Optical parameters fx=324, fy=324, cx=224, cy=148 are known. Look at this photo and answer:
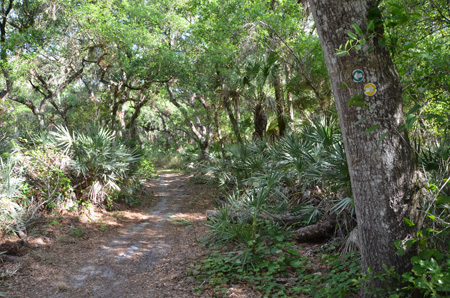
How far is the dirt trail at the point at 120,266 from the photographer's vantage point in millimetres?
4785

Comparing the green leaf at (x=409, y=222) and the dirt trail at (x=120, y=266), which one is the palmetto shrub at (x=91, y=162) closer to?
the dirt trail at (x=120, y=266)

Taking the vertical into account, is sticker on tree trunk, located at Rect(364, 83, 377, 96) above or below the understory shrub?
above

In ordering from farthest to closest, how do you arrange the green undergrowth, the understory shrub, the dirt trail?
the understory shrub
the dirt trail
the green undergrowth

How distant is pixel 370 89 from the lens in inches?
113

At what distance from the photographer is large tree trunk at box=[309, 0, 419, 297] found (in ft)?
9.41

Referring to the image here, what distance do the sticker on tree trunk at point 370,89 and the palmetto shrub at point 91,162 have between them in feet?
25.2

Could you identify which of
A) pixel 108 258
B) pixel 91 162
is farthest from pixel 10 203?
pixel 91 162

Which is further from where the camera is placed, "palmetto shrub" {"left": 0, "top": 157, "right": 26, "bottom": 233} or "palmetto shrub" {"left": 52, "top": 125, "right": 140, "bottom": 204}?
"palmetto shrub" {"left": 52, "top": 125, "right": 140, "bottom": 204}

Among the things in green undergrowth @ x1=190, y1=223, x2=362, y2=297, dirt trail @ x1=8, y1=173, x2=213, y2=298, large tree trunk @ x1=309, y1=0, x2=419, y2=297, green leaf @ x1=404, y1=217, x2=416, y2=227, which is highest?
large tree trunk @ x1=309, y1=0, x2=419, y2=297

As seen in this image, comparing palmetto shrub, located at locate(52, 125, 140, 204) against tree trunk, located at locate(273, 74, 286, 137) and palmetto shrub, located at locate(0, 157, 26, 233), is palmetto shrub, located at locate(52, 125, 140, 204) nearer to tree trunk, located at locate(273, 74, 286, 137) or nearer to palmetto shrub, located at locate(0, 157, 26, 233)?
palmetto shrub, located at locate(0, 157, 26, 233)

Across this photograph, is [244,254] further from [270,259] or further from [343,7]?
[343,7]

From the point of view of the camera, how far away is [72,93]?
21562 mm

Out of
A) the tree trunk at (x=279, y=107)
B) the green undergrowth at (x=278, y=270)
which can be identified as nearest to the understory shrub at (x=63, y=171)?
the green undergrowth at (x=278, y=270)

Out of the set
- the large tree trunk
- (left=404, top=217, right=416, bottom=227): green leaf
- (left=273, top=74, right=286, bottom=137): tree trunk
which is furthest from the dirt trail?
(left=273, top=74, right=286, bottom=137): tree trunk
